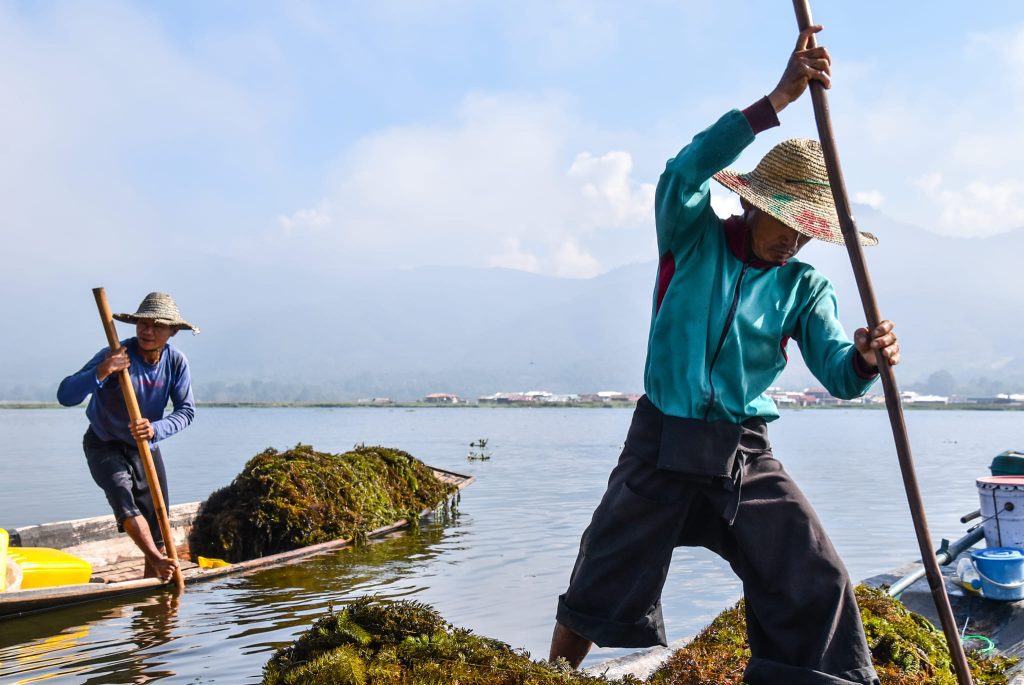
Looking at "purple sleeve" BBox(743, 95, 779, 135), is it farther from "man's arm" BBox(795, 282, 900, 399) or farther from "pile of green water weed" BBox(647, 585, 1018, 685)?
"pile of green water weed" BBox(647, 585, 1018, 685)

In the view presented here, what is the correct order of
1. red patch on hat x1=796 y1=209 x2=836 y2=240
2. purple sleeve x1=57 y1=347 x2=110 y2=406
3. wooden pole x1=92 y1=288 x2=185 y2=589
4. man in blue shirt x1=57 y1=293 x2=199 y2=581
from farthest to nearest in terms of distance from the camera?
man in blue shirt x1=57 y1=293 x2=199 y2=581
wooden pole x1=92 y1=288 x2=185 y2=589
purple sleeve x1=57 y1=347 x2=110 y2=406
red patch on hat x1=796 y1=209 x2=836 y2=240

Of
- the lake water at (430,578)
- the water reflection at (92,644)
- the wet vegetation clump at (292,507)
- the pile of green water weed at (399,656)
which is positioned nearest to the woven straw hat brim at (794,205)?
the pile of green water weed at (399,656)

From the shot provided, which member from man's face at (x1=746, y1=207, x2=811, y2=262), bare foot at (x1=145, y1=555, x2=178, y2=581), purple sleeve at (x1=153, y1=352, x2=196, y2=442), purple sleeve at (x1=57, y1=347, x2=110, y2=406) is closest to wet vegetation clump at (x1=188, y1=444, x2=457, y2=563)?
bare foot at (x1=145, y1=555, x2=178, y2=581)

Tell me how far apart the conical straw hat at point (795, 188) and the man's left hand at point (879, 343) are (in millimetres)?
336

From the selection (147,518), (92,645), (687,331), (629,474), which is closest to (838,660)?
(629,474)

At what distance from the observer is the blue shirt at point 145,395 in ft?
23.6

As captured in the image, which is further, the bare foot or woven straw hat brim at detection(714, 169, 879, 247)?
the bare foot

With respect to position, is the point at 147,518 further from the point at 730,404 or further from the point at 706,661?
the point at 730,404

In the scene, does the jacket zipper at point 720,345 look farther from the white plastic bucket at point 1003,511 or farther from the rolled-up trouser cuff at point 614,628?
the white plastic bucket at point 1003,511

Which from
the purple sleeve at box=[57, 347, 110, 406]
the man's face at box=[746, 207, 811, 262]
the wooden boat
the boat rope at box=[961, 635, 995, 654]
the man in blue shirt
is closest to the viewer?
the man's face at box=[746, 207, 811, 262]

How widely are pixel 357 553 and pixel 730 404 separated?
7.95m

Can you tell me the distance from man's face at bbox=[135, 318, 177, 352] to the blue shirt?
0.11 meters

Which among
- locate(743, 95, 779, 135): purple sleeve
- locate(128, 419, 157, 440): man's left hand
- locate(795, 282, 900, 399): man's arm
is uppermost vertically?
locate(743, 95, 779, 135): purple sleeve

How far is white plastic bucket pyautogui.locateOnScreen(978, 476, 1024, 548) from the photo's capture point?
6.14 meters
